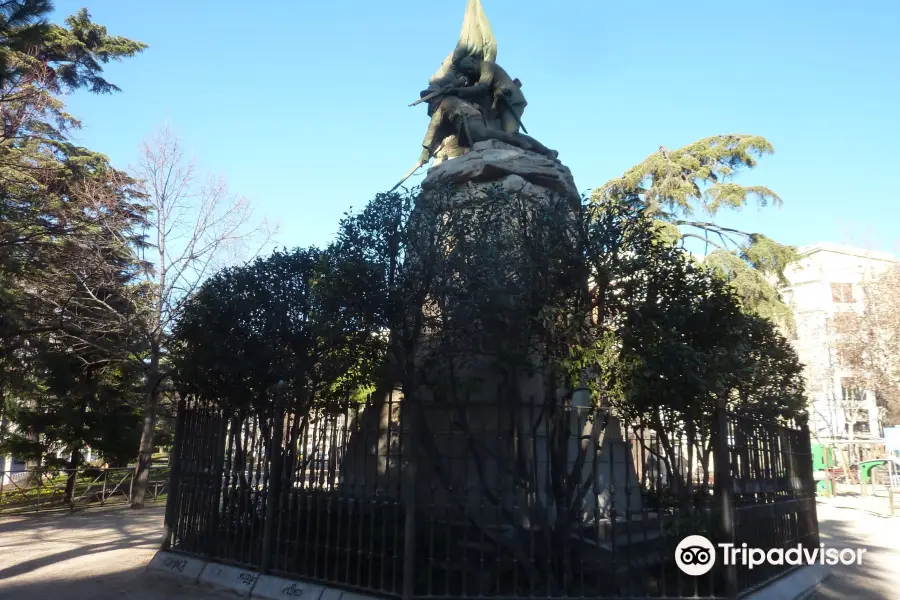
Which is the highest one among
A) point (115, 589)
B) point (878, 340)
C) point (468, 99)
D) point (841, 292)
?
point (841, 292)

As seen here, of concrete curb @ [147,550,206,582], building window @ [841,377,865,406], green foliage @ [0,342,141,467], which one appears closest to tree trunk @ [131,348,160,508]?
green foliage @ [0,342,141,467]

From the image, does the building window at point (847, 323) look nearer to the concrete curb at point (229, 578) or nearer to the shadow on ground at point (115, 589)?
the concrete curb at point (229, 578)

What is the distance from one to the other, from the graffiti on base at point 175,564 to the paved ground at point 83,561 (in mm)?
164

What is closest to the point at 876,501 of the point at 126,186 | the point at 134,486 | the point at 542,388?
the point at 542,388

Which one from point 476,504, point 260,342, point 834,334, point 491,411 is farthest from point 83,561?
point 834,334

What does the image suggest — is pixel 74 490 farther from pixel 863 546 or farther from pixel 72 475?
pixel 863 546

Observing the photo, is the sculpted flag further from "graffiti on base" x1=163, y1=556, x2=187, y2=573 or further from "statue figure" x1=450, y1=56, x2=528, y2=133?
"graffiti on base" x1=163, y1=556, x2=187, y2=573

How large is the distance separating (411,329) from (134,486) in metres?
13.3

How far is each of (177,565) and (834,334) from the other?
34160mm

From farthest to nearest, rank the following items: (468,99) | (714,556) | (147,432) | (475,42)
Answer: (147,432) < (475,42) < (468,99) < (714,556)

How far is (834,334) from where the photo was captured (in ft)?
108

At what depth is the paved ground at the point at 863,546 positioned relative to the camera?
7602 millimetres

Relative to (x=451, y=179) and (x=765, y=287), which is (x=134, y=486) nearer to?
(x=451, y=179)

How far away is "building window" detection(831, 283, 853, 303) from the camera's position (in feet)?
129
